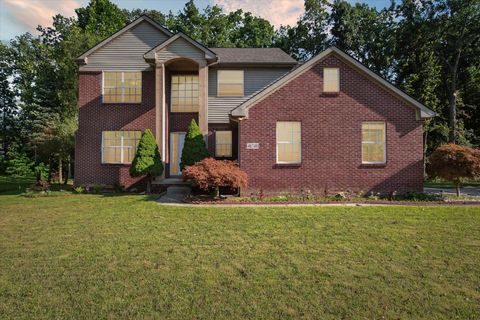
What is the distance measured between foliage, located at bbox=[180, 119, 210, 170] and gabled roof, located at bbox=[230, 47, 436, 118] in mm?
2584

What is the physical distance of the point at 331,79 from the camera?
13.5m

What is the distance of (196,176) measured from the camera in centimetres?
1169

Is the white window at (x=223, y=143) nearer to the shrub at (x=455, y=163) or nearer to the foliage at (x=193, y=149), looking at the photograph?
the foliage at (x=193, y=149)

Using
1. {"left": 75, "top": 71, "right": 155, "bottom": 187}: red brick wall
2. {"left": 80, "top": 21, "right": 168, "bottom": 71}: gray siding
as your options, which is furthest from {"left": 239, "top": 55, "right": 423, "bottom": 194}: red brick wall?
{"left": 80, "top": 21, "right": 168, "bottom": 71}: gray siding

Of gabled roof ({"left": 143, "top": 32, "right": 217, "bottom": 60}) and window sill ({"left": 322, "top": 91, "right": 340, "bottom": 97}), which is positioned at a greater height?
gabled roof ({"left": 143, "top": 32, "right": 217, "bottom": 60})

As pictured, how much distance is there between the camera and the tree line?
29.5 meters

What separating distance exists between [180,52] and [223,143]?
5.33 meters

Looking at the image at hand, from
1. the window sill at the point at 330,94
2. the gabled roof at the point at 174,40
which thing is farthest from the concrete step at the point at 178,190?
the window sill at the point at 330,94

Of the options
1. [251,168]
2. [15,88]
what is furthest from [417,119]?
[15,88]

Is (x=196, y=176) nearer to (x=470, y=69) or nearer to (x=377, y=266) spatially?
(x=377, y=266)

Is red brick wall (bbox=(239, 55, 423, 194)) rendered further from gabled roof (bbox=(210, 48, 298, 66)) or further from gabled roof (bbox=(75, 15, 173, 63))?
gabled roof (bbox=(75, 15, 173, 63))

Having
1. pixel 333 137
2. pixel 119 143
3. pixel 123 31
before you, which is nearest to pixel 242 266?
pixel 333 137

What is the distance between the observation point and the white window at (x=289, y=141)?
1342 centimetres

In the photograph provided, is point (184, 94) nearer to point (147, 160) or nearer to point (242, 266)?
point (147, 160)
